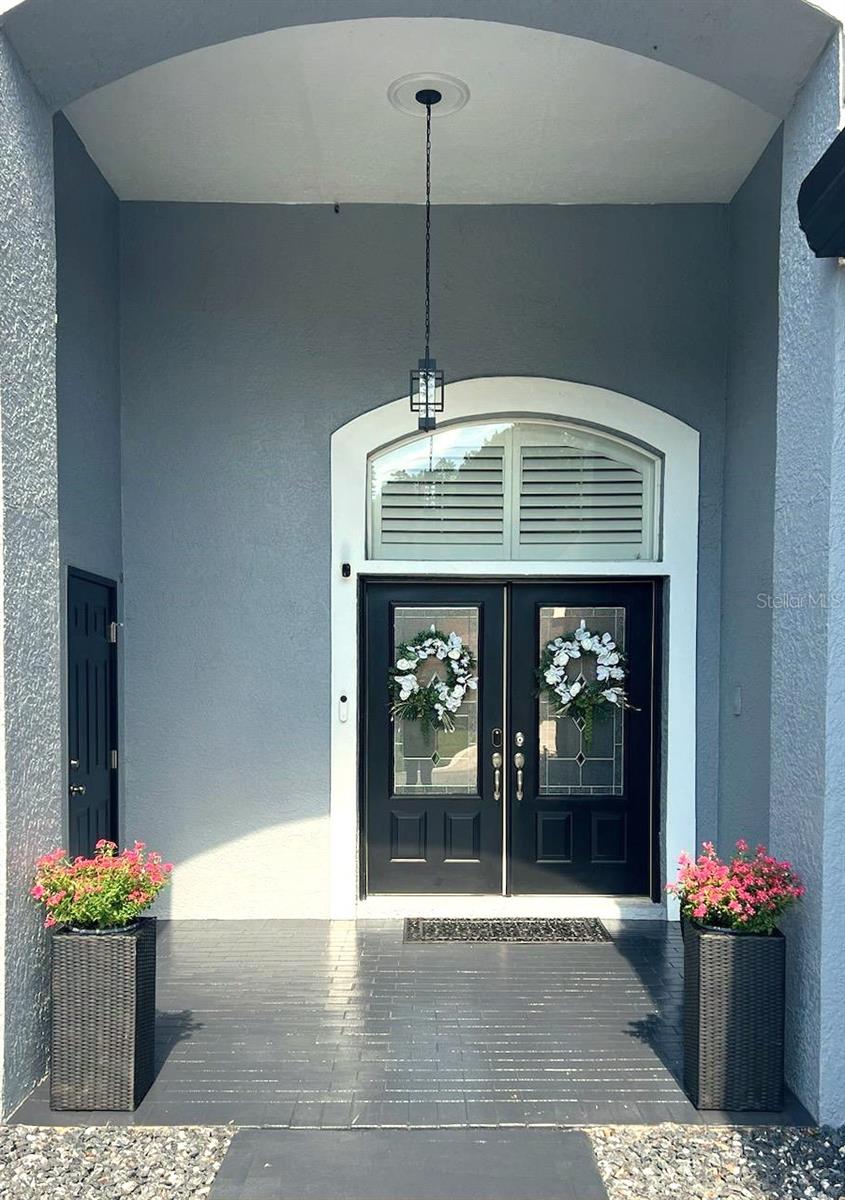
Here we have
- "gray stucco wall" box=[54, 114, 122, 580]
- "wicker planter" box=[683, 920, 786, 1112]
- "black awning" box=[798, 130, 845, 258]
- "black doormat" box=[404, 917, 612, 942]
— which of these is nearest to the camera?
"black awning" box=[798, 130, 845, 258]

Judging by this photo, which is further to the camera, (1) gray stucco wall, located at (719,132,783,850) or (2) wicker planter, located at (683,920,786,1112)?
(1) gray stucco wall, located at (719,132,783,850)

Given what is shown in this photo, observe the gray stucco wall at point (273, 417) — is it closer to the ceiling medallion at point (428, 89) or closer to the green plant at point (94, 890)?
the ceiling medallion at point (428, 89)

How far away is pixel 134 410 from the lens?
20.0 feet

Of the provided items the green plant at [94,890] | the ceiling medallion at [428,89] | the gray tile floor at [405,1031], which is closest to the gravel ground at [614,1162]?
the gray tile floor at [405,1031]

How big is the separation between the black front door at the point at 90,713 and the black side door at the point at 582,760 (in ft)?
7.88

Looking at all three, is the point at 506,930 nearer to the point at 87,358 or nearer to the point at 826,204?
the point at 87,358

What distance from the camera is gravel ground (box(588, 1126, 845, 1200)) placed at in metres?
3.14

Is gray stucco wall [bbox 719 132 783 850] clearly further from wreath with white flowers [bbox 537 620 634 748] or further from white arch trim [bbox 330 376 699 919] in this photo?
wreath with white flowers [bbox 537 620 634 748]

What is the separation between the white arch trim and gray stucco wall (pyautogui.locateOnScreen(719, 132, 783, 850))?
21cm

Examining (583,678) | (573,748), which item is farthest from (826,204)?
(573,748)

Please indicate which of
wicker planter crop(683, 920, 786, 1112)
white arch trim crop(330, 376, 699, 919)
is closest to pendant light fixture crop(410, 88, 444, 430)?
white arch trim crop(330, 376, 699, 919)

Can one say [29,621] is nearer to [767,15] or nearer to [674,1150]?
[674,1150]

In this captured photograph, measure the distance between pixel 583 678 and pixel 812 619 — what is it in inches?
105

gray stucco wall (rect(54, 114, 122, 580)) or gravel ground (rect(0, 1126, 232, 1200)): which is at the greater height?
gray stucco wall (rect(54, 114, 122, 580))
